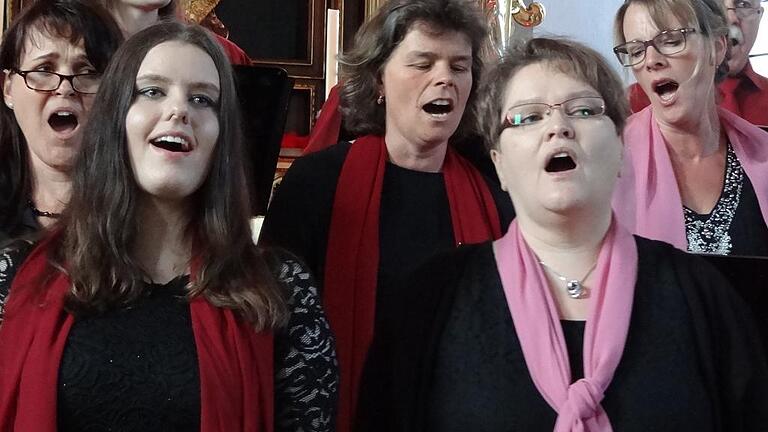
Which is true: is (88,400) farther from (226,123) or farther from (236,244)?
(226,123)

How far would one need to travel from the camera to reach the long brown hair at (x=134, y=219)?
1487mm

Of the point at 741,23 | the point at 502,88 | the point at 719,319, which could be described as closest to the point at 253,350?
the point at 502,88

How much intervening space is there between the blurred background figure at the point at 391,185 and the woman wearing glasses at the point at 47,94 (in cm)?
39

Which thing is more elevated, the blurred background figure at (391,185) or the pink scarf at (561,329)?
the blurred background figure at (391,185)

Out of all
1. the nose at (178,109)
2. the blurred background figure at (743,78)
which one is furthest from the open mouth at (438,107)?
the blurred background figure at (743,78)

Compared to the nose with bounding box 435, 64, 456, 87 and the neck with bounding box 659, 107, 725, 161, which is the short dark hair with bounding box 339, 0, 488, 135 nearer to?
the nose with bounding box 435, 64, 456, 87

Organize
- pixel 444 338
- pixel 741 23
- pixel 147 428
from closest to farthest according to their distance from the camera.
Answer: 1. pixel 147 428
2. pixel 444 338
3. pixel 741 23

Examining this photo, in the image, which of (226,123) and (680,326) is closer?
(680,326)

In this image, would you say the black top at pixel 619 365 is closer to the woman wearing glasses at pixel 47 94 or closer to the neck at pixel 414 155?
the neck at pixel 414 155

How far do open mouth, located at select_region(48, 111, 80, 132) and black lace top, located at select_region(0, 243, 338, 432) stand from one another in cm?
36

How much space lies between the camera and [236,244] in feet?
5.16

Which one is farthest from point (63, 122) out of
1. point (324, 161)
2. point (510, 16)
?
point (510, 16)

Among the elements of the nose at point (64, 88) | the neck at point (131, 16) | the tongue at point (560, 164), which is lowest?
the tongue at point (560, 164)

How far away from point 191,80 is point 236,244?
0.85 feet
